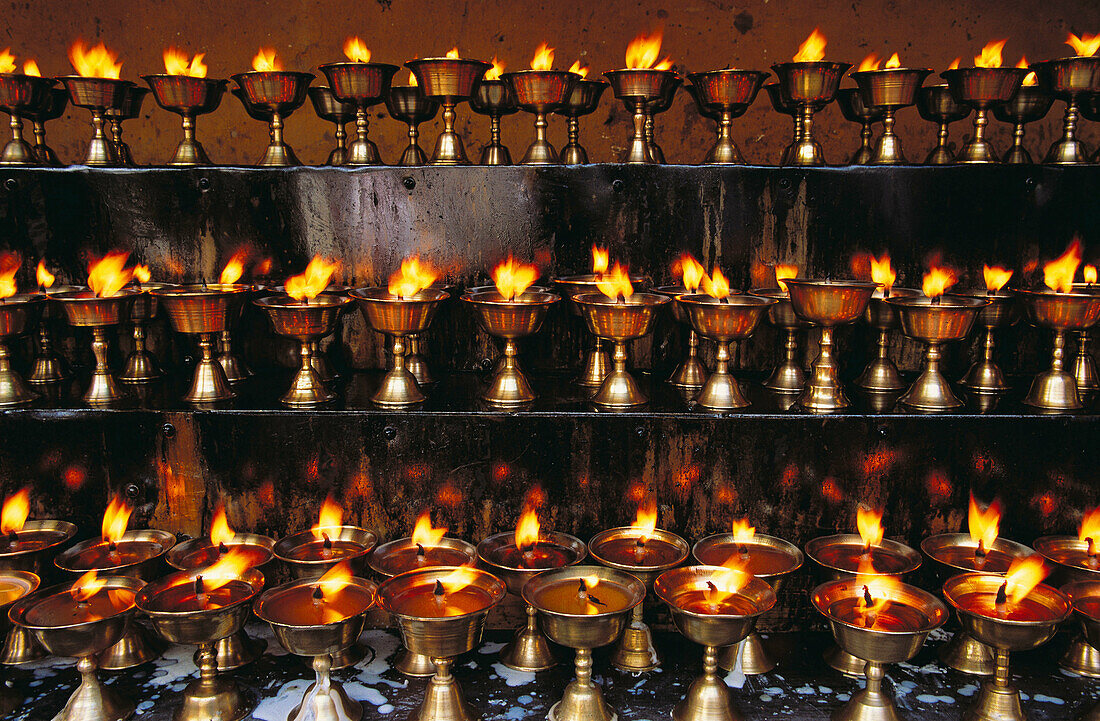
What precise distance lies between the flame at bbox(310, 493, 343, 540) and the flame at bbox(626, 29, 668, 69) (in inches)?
78.9

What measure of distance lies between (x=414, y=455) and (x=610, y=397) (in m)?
0.72

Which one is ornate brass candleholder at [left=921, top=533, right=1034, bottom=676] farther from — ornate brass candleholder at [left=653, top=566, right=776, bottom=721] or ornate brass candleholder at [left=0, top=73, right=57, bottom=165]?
ornate brass candleholder at [left=0, top=73, right=57, bottom=165]

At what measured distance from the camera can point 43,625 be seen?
2.25m

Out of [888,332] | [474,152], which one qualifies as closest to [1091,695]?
[888,332]

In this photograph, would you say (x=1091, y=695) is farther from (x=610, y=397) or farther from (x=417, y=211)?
(x=417, y=211)

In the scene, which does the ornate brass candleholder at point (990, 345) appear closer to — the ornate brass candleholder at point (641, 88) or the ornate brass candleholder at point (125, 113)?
the ornate brass candleholder at point (641, 88)

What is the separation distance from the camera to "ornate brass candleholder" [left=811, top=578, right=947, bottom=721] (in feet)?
7.04

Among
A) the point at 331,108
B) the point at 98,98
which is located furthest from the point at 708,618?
the point at 98,98

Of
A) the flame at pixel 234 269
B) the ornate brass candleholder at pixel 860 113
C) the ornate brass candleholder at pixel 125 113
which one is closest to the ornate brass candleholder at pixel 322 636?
the flame at pixel 234 269

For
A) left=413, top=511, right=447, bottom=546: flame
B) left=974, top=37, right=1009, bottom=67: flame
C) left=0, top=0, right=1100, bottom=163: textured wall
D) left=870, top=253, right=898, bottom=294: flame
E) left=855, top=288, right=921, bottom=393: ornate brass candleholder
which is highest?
left=0, top=0, right=1100, bottom=163: textured wall

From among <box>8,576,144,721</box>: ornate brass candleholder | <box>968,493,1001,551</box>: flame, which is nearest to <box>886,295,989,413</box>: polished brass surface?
<box>968,493,1001,551</box>: flame

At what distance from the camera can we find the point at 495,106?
11.1ft

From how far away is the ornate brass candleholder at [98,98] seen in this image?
3133 mm

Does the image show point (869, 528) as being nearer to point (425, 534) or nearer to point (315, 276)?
point (425, 534)
